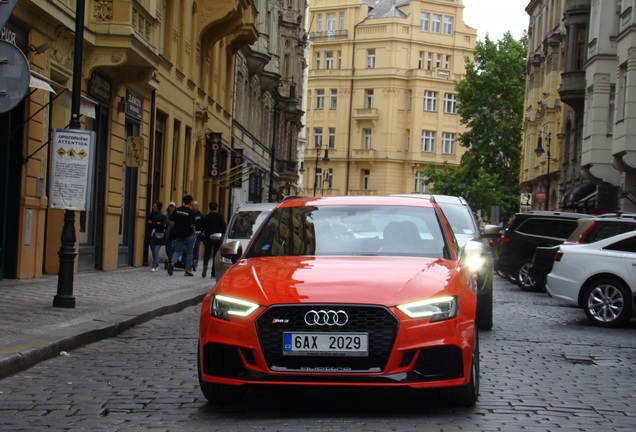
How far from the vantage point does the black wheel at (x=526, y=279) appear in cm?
2270

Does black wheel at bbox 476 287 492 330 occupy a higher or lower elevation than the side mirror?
lower

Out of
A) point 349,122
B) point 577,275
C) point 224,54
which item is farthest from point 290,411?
point 349,122

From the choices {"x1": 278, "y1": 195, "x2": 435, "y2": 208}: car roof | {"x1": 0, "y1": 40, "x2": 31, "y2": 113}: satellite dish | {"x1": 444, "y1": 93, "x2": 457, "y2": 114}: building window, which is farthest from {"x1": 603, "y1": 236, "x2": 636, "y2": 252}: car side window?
{"x1": 444, "y1": 93, "x2": 457, "y2": 114}: building window

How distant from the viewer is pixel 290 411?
6.71 m

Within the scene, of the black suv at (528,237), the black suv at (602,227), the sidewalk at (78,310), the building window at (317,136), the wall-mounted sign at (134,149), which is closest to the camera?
the sidewalk at (78,310)

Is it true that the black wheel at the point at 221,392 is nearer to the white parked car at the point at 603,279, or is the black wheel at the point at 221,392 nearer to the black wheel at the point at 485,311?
the black wheel at the point at 485,311

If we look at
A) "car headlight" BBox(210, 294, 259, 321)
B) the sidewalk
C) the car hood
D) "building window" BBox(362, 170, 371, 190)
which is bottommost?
the sidewalk

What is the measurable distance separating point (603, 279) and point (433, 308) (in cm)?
895

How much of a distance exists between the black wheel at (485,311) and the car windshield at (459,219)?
2031 millimetres

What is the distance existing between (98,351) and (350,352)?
4271 mm

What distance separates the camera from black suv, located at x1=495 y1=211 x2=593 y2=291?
22.6 meters

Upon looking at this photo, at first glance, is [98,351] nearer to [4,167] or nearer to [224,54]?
[4,167]

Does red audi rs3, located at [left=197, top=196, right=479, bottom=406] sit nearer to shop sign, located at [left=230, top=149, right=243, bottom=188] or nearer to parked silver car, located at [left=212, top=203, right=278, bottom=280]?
parked silver car, located at [left=212, top=203, right=278, bottom=280]

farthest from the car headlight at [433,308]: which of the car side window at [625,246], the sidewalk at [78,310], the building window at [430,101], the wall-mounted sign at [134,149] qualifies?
the building window at [430,101]
